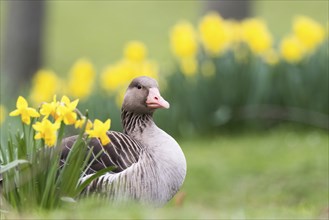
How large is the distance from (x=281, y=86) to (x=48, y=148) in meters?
5.64

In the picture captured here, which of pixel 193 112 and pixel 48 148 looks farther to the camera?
pixel 193 112

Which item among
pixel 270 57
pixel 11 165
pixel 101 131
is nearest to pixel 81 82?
pixel 270 57

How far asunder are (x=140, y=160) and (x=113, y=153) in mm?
144

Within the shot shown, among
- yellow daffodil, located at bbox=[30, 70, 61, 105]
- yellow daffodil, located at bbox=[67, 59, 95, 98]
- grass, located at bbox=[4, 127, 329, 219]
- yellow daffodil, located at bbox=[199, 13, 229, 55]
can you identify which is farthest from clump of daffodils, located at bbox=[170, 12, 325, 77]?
yellow daffodil, located at bbox=[30, 70, 61, 105]

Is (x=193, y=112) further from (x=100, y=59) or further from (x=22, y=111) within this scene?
(x=100, y=59)

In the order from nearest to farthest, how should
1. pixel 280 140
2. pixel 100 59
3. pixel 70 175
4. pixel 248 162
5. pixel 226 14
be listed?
pixel 70 175
pixel 248 162
pixel 280 140
pixel 226 14
pixel 100 59

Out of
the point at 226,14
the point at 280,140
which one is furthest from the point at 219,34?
the point at 226,14

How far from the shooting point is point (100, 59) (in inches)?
888

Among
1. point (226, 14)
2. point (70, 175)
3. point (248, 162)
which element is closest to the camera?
point (70, 175)

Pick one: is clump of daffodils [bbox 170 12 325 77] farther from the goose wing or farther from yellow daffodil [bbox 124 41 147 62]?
the goose wing

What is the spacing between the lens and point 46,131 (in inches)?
173

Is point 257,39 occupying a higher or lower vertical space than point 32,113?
higher

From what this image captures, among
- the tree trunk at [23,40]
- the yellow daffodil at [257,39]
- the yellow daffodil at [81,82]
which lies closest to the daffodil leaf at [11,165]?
the yellow daffodil at [81,82]

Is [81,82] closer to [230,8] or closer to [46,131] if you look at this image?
[230,8]
